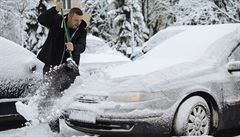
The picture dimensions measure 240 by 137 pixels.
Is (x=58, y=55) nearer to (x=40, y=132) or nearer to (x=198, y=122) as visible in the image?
(x=40, y=132)

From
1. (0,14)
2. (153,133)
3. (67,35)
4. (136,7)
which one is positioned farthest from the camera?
(0,14)

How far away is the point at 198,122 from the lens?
19.9 ft

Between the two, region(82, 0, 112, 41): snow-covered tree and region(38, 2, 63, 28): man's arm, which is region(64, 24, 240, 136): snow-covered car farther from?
region(82, 0, 112, 41): snow-covered tree

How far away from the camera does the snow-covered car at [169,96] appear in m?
5.80

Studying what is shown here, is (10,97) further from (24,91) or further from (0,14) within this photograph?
(0,14)

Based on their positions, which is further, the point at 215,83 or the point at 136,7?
the point at 136,7

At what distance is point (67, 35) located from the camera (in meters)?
7.05

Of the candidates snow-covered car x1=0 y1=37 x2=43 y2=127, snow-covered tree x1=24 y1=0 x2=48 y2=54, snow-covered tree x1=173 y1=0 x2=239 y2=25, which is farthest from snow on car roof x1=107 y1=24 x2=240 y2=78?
snow-covered tree x1=24 y1=0 x2=48 y2=54

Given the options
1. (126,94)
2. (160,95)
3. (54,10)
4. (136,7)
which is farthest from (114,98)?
(136,7)

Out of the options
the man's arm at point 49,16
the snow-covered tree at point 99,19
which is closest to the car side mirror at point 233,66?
the man's arm at point 49,16

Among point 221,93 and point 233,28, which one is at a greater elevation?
point 233,28

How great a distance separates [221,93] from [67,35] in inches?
88.1

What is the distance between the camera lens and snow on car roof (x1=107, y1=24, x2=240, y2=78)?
6.40 metres

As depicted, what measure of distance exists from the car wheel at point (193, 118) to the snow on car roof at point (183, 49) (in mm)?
579
